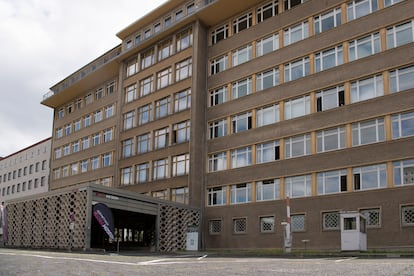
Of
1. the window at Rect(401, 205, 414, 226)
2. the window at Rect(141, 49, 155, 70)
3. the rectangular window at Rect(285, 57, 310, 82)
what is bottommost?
the window at Rect(401, 205, 414, 226)

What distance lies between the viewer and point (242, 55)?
44.2 m

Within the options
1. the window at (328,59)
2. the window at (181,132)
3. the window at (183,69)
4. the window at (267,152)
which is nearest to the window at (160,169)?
the window at (181,132)

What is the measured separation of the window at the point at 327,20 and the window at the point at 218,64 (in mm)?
9424

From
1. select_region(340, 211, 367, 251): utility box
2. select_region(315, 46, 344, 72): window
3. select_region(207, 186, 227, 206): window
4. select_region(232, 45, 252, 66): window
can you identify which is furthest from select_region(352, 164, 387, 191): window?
select_region(232, 45, 252, 66): window

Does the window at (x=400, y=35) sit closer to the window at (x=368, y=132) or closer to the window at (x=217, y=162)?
the window at (x=368, y=132)

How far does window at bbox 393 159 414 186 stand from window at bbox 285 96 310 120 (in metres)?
8.04

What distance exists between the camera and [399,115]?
32.8 m

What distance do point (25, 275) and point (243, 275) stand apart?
4.44 meters

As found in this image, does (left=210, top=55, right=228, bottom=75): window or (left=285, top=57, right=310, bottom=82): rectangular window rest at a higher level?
(left=210, top=55, right=228, bottom=75): window

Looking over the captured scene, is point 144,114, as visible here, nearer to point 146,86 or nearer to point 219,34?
point 146,86

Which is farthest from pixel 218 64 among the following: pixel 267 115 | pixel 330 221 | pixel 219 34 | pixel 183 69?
pixel 330 221

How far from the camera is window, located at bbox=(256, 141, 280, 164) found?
39531 millimetres

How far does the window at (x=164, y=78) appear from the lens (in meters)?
49.3

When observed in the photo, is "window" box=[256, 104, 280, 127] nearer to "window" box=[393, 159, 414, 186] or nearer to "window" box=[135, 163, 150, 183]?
"window" box=[393, 159, 414, 186]
